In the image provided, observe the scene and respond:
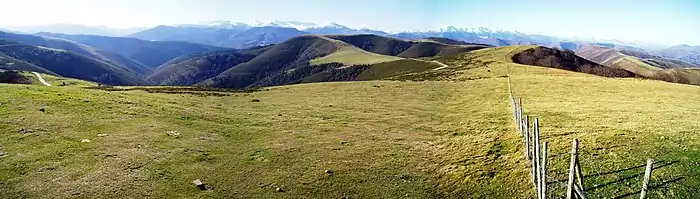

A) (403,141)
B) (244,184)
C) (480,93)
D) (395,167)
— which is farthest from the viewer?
(480,93)

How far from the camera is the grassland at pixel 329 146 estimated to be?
82.4ft

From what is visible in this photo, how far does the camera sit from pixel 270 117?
47.9 meters

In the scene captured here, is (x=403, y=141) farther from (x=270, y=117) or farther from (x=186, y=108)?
(x=186, y=108)

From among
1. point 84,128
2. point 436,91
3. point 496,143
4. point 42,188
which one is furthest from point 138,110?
point 436,91

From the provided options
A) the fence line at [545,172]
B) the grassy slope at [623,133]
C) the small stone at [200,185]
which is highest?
the fence line at [545,172]

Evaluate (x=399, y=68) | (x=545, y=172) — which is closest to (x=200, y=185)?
(x=545, y=172)

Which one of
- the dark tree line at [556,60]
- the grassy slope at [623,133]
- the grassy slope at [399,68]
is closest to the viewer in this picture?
the grassy slope at [623,133]

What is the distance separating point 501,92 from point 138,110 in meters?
45.5

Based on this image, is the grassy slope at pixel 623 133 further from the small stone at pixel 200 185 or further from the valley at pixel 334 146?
the small stone at pixel 200 185

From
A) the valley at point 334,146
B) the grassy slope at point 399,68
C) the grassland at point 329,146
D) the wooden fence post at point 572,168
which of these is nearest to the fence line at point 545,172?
the wooden fence post at point 572,168

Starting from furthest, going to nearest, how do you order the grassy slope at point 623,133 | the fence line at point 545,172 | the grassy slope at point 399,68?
the grassy slope at point 399,68 < the grassy slope at point 623,133 < the fence line at point 545,172

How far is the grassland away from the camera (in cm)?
→ 2511

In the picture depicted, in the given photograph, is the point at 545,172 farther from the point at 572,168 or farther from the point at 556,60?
the point at 556,60

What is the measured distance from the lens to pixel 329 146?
3503 cm
